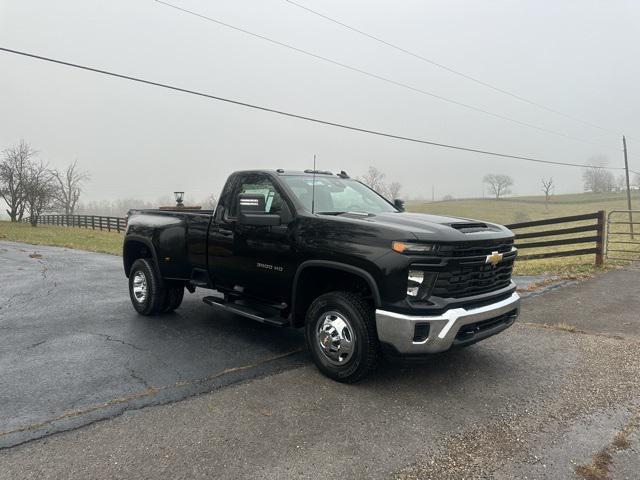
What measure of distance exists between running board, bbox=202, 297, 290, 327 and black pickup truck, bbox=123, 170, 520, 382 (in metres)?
0.01

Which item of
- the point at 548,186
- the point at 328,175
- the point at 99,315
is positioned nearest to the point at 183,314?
the point at 99,315

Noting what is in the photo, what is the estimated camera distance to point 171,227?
5.93 meters

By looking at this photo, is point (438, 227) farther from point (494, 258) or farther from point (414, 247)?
point (494, 258)

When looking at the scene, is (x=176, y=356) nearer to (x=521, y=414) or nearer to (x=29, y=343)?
(x=29, y=343)

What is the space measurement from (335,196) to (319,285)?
3.70 ft

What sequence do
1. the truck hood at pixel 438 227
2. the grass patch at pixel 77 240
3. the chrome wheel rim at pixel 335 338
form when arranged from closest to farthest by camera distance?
the truck hood at pixel 438 227, the chrome wheel rim at pixel 335 338, the grass patch at pixel 77 240

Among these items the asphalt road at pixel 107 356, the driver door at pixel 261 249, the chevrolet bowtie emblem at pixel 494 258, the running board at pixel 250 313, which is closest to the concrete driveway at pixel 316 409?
the asphalt road at pixel 107 356

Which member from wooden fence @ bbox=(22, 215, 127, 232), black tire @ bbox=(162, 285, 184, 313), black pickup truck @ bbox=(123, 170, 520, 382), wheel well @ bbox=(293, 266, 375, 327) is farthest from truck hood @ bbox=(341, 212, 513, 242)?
wooden fence @ bbox=(22, 215, 127, 232)

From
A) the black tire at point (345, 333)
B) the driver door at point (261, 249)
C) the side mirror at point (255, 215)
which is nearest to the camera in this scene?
the black tire at point (345, 333)

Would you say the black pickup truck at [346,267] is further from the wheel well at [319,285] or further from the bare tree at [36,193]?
the bare tree at [36,193]

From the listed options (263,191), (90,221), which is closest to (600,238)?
(263,191)

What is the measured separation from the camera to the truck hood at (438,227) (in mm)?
3695

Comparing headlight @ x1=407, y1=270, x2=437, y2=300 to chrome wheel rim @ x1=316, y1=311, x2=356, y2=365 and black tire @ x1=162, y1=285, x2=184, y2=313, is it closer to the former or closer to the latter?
chrome wheel rim @ x1=316, y1=311, x2=356, y2=365

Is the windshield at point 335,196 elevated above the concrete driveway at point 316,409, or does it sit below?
above
